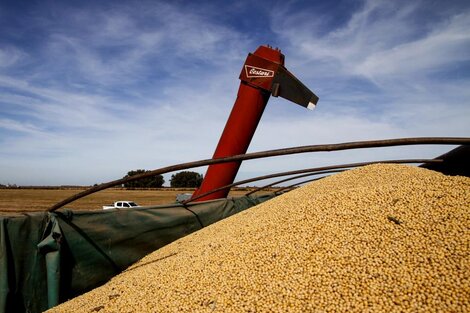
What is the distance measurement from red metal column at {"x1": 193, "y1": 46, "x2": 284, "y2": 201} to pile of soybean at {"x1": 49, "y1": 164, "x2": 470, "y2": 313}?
1.89m

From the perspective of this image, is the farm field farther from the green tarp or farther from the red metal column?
Result: the green tarp

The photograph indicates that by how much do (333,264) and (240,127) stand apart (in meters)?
2.92

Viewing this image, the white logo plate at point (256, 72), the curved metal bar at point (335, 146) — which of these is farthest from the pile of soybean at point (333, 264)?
the white logo plate at point (256, 72)

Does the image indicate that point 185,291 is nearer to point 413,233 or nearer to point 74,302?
point 74,302

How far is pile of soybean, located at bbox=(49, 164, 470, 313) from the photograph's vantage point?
154 centimetres

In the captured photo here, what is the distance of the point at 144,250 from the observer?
3.35 metres

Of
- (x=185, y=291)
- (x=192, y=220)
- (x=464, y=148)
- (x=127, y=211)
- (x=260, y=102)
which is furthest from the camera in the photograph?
(x=260, y=102)

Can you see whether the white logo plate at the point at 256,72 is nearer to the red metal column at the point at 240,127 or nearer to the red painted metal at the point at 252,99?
the red painted metal at the point at 252,99

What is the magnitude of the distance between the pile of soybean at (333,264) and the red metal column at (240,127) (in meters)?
1.89

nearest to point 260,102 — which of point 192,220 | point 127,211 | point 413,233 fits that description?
point 192,220

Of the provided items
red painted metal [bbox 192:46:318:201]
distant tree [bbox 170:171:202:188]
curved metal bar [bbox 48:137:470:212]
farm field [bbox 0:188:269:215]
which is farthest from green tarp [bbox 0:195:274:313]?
distant tree [bbox 170:171:202:188]

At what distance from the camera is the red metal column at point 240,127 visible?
446cm

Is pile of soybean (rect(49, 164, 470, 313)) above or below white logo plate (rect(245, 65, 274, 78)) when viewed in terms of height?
below

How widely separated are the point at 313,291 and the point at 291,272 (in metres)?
0.20
